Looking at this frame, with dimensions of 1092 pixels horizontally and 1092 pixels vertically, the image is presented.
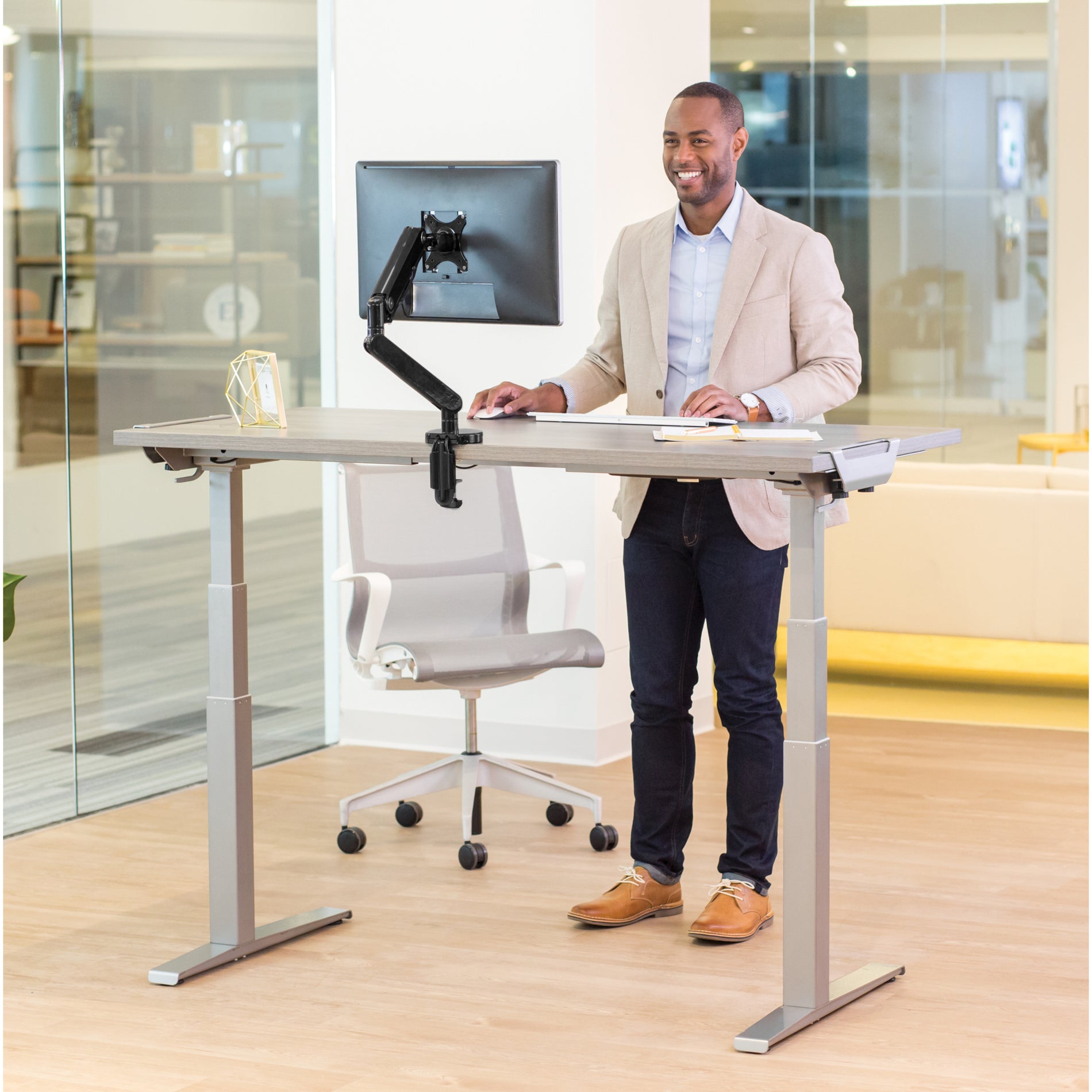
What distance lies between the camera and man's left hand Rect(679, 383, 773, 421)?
3.02 meters

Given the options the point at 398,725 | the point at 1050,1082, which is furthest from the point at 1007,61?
the point at 1050,1082

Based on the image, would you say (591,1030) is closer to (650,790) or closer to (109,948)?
(650,790)

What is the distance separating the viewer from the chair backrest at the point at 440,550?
4293 millimetres

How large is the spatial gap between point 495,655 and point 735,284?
1.14 metres

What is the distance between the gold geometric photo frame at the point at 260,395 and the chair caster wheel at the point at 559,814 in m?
1.46

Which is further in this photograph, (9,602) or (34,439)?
(34,439)

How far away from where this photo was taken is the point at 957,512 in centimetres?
559

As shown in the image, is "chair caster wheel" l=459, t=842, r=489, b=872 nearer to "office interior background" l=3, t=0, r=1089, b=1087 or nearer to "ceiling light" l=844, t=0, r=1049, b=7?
"office interior background" l=3, t=0, r=1089, b=1087

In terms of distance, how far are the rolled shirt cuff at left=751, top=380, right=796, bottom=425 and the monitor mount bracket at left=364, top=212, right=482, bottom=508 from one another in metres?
0.57

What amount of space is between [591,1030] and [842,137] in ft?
22.0

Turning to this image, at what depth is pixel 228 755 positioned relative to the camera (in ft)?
10.9

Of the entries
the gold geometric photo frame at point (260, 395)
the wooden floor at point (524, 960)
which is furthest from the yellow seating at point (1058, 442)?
the gold geometric photo frame at point (260, 395)

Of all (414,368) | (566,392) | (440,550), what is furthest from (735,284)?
(440,550)

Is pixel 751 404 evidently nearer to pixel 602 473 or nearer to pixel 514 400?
pixel 602 473
